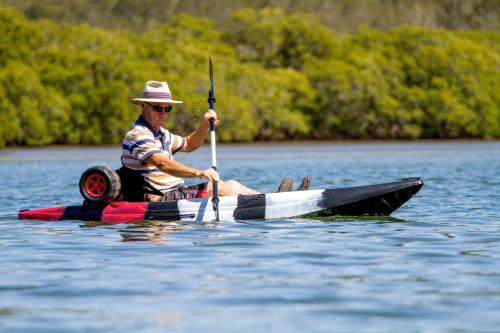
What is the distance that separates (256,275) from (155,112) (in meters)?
4.59

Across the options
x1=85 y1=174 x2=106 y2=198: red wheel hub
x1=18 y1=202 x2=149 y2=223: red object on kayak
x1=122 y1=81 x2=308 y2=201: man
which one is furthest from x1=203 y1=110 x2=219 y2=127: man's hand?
x1=85 y1=174 x2=106 y2=198: red wheel hub

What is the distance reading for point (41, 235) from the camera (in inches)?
480

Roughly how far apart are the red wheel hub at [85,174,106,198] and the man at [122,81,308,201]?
342mm

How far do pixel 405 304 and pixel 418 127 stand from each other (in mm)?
78689

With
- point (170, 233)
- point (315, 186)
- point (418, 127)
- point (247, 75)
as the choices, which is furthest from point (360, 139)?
point (170, 233)

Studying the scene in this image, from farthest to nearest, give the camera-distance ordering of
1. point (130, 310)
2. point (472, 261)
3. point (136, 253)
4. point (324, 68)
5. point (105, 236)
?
point (324, 68) → point (105, 236) → point (136, 253) → point (472, 261) → point (130, 310)

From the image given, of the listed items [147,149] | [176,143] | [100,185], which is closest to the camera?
[147,149]

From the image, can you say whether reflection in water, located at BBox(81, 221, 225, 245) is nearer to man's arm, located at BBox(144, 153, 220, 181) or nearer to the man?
the man

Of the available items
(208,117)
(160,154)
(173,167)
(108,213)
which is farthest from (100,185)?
(208,117)

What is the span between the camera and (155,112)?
1303 cm

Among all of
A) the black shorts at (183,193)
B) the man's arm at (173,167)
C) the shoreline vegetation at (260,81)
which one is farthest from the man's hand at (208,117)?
the shoreline vegetation at (260,81)

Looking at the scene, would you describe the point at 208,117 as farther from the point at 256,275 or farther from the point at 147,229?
the point at 256,275

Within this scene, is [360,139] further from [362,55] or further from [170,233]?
[170,233]

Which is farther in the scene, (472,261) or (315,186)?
(315,186)
